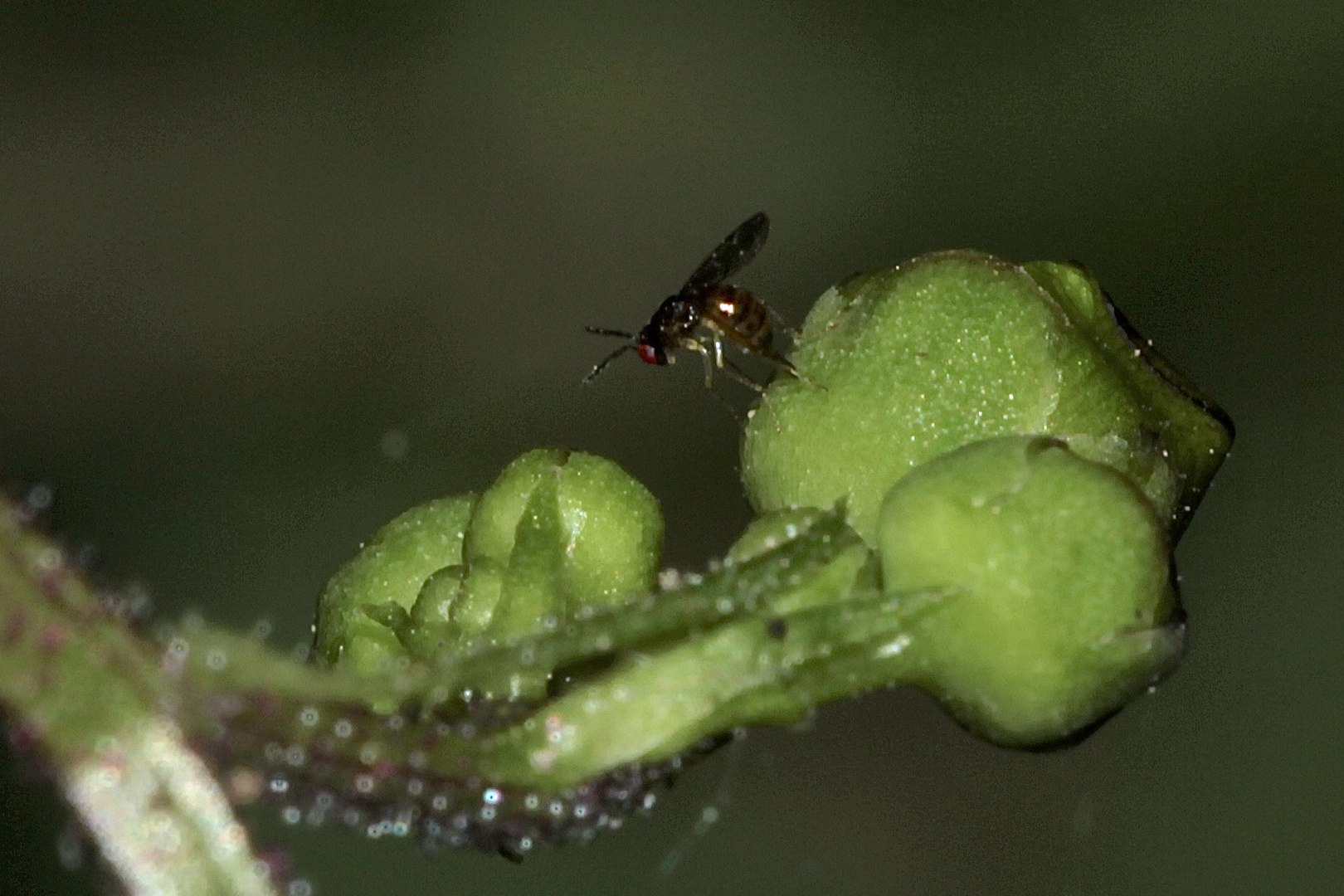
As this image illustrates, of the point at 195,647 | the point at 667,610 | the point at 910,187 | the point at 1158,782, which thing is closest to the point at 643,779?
the point at 667,610

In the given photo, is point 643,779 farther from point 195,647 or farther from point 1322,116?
point 1322,116

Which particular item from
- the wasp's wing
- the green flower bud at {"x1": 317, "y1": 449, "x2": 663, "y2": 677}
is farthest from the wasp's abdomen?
the green flower bud at {"x1": 317, "y1": 449, "x2": 663, "y2": 677}

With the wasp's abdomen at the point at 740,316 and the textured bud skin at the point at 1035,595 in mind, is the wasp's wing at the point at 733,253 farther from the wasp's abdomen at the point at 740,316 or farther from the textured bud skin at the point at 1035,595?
the textured bud skin at the point at 1035,595

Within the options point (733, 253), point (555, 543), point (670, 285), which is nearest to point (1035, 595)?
point (555, 543)

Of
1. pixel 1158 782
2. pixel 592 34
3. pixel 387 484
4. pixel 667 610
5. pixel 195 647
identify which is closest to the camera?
pixel 195 647

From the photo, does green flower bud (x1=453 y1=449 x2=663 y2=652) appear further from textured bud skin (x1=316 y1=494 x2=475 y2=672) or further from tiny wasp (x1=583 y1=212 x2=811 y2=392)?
tiny wasp (x1=583 y1=212 x2=811 y2=392)
